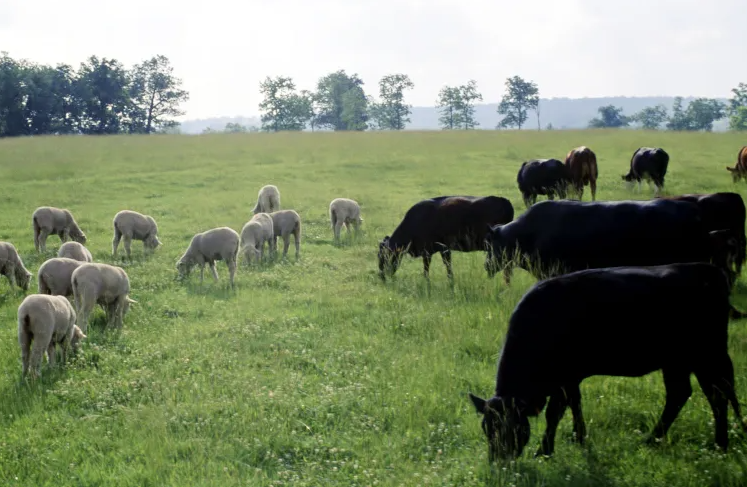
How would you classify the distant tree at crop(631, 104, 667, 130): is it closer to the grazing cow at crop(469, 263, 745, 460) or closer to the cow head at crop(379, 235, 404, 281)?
the cow head at crop(379, 235, 404, 281)

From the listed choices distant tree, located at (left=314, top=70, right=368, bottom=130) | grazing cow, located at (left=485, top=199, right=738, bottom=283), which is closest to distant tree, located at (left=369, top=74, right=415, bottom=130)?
distant tree, located at (left=314, top=70, right=368, bottom=130)

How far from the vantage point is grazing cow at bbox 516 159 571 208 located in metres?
20.3

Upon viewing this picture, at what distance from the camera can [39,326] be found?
24.0 ft

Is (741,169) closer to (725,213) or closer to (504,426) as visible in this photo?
(725,213)

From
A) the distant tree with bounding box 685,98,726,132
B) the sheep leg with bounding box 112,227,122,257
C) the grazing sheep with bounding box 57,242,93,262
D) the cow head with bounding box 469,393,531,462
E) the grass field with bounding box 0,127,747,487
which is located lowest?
the grass field with bounding box 0,127,747,487

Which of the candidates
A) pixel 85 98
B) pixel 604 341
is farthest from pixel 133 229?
pixel 85 98

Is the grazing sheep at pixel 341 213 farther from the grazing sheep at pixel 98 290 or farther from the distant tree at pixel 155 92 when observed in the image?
the distant tree at pixel 155 92

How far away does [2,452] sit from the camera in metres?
5.87

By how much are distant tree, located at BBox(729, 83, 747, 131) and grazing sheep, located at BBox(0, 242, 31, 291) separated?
92.6 meters

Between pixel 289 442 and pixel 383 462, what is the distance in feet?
3.12

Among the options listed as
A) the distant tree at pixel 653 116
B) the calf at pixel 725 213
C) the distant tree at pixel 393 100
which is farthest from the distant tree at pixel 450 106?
the calf at pixel 725 213

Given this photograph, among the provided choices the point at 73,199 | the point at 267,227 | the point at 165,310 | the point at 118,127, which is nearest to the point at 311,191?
the point at 73,199

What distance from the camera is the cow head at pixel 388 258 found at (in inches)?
488

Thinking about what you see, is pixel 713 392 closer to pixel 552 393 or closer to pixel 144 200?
pixel 552 393
